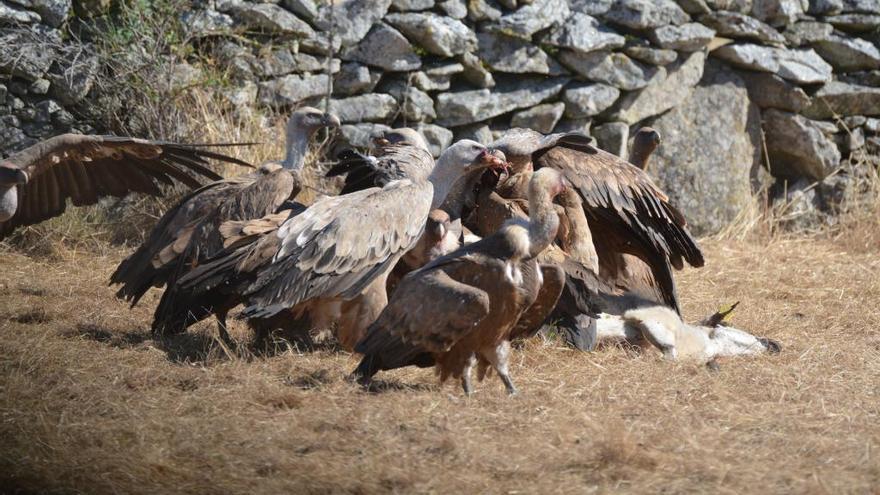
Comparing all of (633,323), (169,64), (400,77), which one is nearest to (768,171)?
(400,77)

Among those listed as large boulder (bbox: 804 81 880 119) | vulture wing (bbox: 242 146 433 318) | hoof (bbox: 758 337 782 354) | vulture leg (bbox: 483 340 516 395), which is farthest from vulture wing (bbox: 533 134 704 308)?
large boulder (bbox: 804 81 880 119)

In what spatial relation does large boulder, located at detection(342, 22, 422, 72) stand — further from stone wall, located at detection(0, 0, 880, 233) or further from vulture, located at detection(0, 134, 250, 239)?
vulture, located at detection(0, 134, 250, 239)

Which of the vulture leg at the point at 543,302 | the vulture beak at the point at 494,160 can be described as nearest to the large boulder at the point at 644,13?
the vulture beak at the point at 494,160

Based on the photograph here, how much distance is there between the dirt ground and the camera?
3654 mm

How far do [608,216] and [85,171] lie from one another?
122 inches

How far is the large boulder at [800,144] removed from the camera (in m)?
9.74

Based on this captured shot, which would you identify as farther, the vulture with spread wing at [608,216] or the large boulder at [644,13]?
the large boulder at [644,13]

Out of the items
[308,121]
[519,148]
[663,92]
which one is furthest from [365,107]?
[663,92]

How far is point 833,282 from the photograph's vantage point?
7.64 meters

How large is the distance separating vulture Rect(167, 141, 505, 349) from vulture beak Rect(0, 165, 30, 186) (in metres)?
1.42

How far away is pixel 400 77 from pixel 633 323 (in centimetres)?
330

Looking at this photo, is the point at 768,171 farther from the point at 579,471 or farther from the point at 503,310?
the point at 579,471

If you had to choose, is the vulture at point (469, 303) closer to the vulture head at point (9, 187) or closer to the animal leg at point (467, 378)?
the animal leg at point (467, 378)

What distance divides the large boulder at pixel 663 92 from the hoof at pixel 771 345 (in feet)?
11.8
